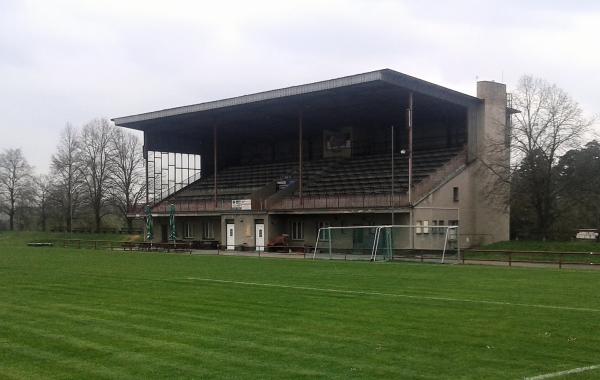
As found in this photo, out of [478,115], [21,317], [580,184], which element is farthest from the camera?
[478,115]

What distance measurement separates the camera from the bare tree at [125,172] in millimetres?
79456

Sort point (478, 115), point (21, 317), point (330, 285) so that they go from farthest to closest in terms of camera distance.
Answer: point (478, 115) < point (330, 285) < point (21, 317)

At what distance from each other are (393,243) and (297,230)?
51.2 ft

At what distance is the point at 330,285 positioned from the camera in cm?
2048

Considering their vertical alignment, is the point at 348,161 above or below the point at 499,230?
above

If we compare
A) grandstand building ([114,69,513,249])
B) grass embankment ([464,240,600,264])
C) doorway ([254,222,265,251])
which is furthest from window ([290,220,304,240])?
grass embankment ([464,240,600,264])

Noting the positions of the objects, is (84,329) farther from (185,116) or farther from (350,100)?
(185,116)

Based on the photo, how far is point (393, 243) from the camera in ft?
125

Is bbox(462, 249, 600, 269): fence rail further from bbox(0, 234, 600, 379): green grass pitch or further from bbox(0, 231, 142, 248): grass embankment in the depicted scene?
bbox(0, 231, 142, 248): grass embankment

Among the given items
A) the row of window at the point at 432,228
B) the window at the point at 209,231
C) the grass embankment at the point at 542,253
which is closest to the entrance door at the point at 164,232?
the window at the point at 209,231

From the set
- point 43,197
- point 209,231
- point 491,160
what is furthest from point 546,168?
point 43,197

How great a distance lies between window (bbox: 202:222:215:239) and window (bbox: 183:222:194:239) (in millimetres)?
1883

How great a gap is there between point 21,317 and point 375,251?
2653cm

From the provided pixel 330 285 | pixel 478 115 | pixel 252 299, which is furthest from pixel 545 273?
pixel 478 115
